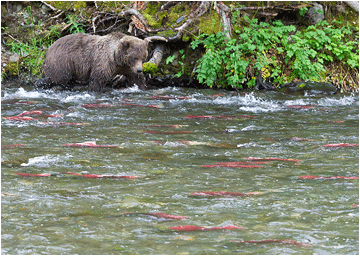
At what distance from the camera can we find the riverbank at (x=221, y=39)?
1126 cm

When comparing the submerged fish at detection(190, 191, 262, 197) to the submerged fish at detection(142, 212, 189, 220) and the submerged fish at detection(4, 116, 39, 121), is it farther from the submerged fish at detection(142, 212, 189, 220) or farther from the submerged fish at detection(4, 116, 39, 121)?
the submerged fish at detection(4, 116, 39, 121)

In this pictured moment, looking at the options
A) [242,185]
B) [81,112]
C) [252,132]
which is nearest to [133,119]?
[81,112]

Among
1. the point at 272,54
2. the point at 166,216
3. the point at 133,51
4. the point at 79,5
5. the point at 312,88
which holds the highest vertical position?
the point at 79,5

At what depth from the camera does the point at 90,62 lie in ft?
35.3

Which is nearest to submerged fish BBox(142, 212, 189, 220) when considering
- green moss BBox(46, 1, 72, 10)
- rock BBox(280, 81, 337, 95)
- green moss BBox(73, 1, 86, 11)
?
rock BBox(280, 81, 337, 95)

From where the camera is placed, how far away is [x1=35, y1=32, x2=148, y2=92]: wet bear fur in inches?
412

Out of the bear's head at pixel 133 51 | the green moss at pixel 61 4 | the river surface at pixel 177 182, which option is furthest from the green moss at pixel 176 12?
the river surface at pixel 177 182

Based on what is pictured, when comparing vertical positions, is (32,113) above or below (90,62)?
below

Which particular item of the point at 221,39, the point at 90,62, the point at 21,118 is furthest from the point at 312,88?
the point at 21,118

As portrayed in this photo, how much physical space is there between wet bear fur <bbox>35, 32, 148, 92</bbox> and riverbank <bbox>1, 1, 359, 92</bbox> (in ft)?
3.67

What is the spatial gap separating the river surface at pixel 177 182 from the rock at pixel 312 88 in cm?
253

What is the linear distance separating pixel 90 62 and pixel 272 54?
4.49 m

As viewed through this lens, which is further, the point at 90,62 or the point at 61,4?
the point at 61,4

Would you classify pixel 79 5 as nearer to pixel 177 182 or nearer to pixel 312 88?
pixel 312 88
